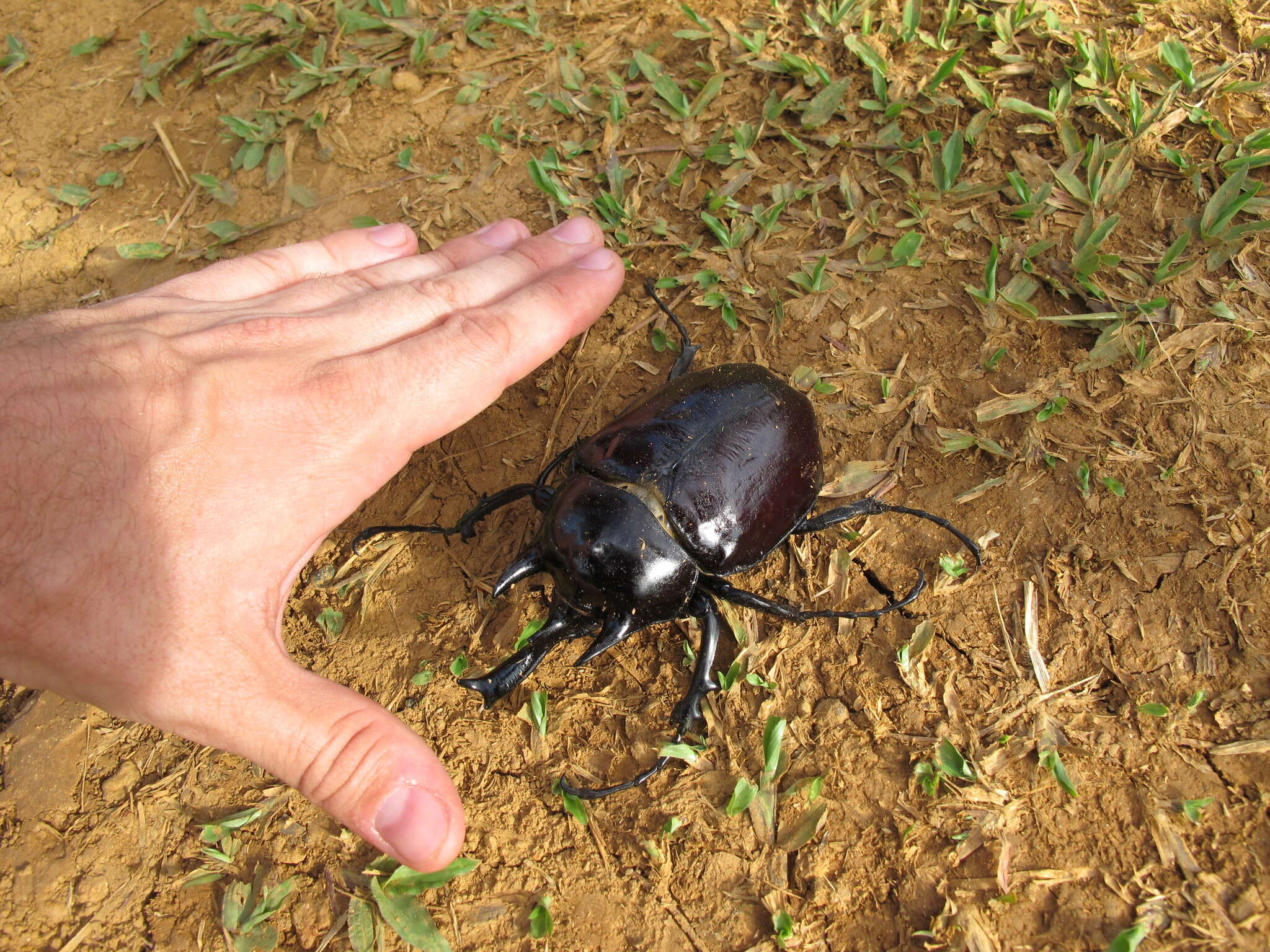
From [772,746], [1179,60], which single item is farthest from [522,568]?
[1179,60]

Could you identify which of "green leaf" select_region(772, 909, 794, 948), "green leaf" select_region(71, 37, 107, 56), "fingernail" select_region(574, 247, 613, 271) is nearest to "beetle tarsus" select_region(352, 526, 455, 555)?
"fingernail" select_region(574, 247, 613, 271)

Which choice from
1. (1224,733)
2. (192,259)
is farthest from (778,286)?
(192,259)

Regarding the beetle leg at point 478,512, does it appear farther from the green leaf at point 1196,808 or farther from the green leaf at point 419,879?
the green leaf at point 1196,808

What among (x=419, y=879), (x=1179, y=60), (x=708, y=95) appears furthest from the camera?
(x=708, y=95)

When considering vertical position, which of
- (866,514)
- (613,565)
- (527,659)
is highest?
(613,565)

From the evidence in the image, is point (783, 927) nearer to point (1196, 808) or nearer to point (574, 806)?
point (574, 806)

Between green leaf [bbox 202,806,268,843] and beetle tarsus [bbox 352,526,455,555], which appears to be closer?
green leaf [bbox 202,806,268,843]

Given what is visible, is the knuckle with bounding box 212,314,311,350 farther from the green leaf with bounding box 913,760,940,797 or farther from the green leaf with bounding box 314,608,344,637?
the green leaf with bounding box 913,760,940,797
